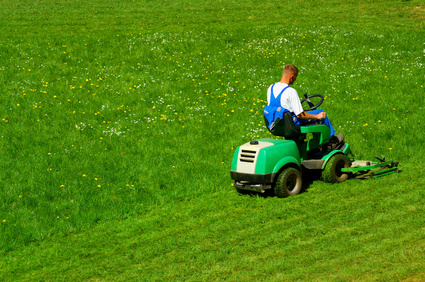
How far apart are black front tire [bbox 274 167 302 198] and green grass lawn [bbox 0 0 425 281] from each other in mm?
187

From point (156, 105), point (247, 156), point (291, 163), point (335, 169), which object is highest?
point (156, 105)

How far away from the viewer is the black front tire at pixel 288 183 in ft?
24.0

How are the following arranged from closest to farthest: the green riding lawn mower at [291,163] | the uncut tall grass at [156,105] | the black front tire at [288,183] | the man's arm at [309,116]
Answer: the green riding lawn mower at [291,163] < the black front tire at [288,183] < the man's arm at [309,116] < the uncut tall grass at [156,105]

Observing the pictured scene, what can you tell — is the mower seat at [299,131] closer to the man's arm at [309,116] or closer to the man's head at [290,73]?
the man's arm at [309,116]

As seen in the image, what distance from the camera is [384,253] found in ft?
17.3

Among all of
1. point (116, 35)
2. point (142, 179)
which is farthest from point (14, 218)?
point (116, 35)

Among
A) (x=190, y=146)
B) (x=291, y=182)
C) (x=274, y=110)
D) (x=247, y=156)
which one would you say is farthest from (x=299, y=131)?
(x=190, y=146)

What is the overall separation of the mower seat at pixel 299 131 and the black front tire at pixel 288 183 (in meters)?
0.56

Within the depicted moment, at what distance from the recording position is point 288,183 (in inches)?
297

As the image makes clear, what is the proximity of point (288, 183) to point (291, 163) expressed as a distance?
1.08 feet

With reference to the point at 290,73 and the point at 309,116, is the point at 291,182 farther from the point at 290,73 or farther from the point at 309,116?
the point at 290,73

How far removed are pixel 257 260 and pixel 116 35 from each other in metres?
14.1

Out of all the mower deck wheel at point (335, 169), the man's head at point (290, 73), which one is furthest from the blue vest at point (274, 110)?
the mower deck wheel at point (335, 169)

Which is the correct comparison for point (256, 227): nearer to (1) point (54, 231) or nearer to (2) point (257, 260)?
(2) point (257, 260)
